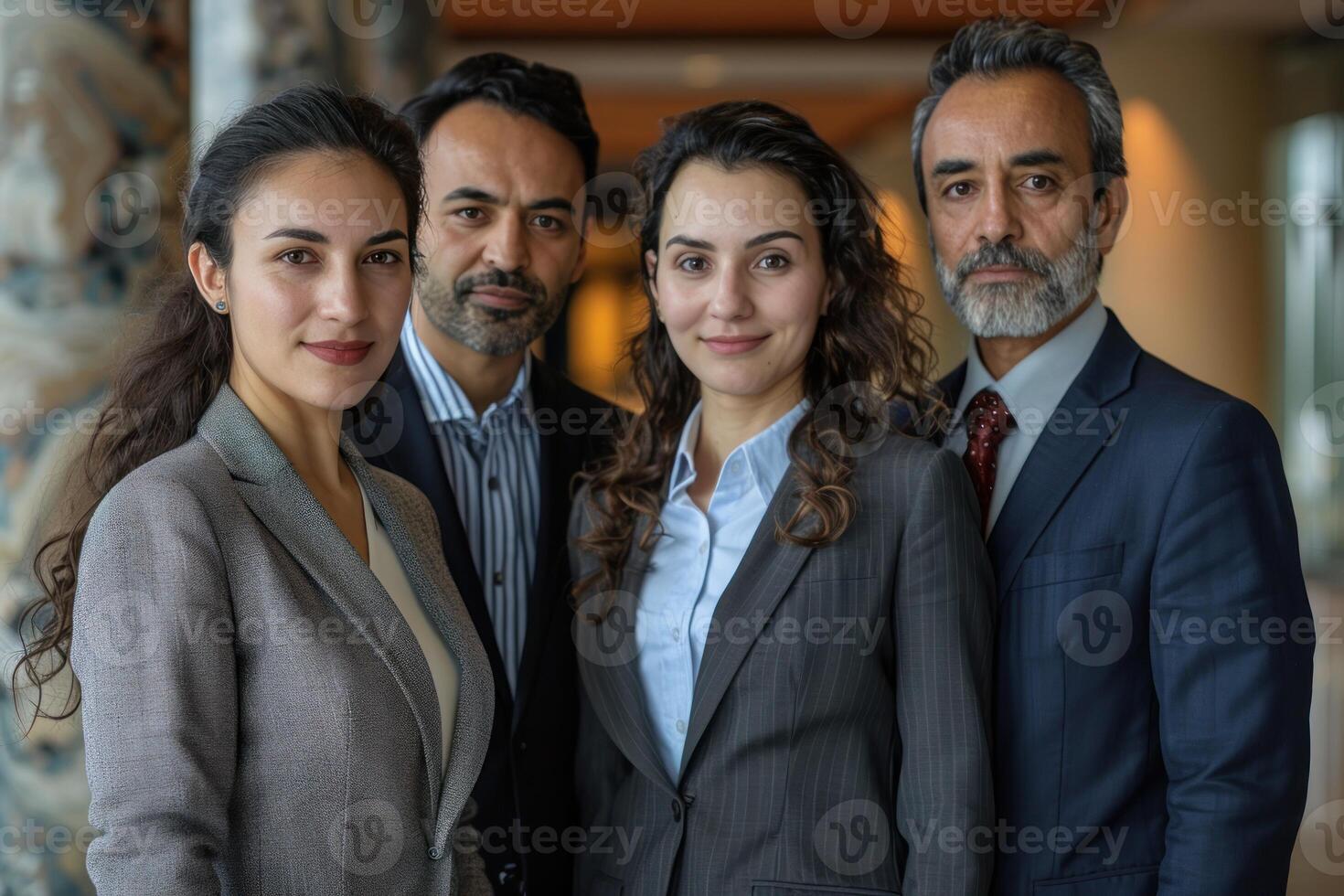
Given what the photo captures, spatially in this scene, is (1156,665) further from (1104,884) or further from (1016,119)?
(1016,119)

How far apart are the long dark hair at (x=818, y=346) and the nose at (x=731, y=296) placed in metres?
0.18

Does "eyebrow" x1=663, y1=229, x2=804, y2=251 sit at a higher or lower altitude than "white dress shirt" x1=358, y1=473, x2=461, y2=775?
higher

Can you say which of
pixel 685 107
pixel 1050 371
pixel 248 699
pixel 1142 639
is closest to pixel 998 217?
pixel 1050 371

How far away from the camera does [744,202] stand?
6.58ft

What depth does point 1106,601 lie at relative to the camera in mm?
1915

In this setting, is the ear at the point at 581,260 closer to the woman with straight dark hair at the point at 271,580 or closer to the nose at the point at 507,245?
the nose at the point at 507,245

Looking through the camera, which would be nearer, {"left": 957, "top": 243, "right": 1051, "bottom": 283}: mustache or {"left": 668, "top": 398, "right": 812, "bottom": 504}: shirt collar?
{"left": 668, "top": 398, "right": 812, "bottom": 504}: shirt collar

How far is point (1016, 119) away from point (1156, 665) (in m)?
0.98

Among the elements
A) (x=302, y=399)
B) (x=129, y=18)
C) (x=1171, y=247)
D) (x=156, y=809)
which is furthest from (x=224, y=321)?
(x=1171, y=247)

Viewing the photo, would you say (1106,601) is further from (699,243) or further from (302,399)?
(302,399)

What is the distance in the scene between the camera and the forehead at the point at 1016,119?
2203 millimetres

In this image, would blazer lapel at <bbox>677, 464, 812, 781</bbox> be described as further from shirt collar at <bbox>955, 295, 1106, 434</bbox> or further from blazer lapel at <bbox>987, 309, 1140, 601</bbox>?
shirt collar at <bbox>955, 295, 1106, 434</bbox>

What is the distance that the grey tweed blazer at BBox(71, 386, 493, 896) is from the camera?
1334mm

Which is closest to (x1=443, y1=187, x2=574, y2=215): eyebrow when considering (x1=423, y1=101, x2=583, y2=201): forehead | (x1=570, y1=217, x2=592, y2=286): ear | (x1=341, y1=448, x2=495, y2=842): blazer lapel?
(x1=423, y1=101, x2=583, y2=201): forehead
